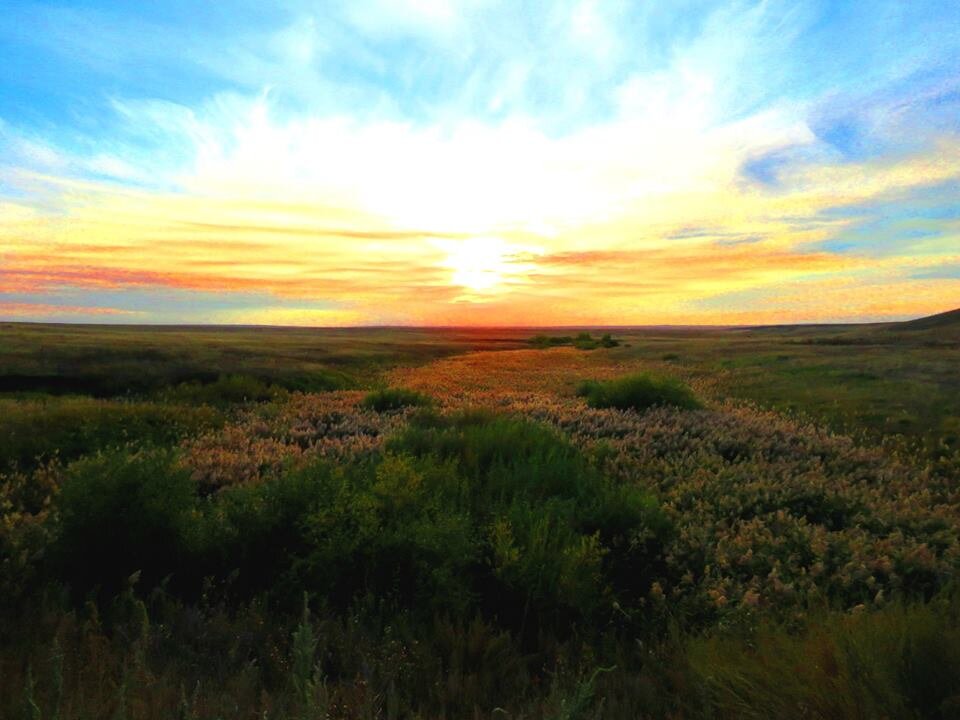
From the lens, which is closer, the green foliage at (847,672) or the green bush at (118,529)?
the green foliage at (847,672)

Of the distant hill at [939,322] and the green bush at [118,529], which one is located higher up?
the distant hill at [939,322]

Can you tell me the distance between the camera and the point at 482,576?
211 inches

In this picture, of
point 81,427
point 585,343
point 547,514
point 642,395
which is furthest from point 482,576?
point 585,343

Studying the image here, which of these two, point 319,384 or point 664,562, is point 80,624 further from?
point 319,384

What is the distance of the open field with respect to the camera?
3359mm

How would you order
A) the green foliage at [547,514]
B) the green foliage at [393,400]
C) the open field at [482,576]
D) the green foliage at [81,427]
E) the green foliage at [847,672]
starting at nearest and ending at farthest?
the green foliage at [847,672] < the open field at [482,576] < the green foliage at [547,514] < the green foliage at [81,427] < the green foliage at [393,400]

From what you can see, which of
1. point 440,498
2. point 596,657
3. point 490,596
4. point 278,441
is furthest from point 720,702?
point 278,441

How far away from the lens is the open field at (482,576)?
3.36 meters

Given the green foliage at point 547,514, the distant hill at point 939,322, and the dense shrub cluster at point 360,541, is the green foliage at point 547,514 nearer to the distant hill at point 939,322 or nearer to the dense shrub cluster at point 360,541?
the dense shrub cluster at point 360,541

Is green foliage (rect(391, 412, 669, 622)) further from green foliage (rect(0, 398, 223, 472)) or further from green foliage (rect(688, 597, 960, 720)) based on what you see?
green foliage (rect(0, 398, 223, 472))

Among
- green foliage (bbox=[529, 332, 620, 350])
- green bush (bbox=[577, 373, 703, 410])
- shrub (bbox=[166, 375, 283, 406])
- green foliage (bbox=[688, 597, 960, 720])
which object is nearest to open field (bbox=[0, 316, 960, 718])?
green foliage (bbox=[688, 597, 960, 720])

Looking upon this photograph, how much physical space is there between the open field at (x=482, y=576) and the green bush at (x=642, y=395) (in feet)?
13.4

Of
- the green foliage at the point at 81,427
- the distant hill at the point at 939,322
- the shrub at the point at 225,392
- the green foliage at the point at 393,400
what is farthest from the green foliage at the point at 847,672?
the distant hill at the point at 939,322

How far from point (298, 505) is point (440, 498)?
1534mm
